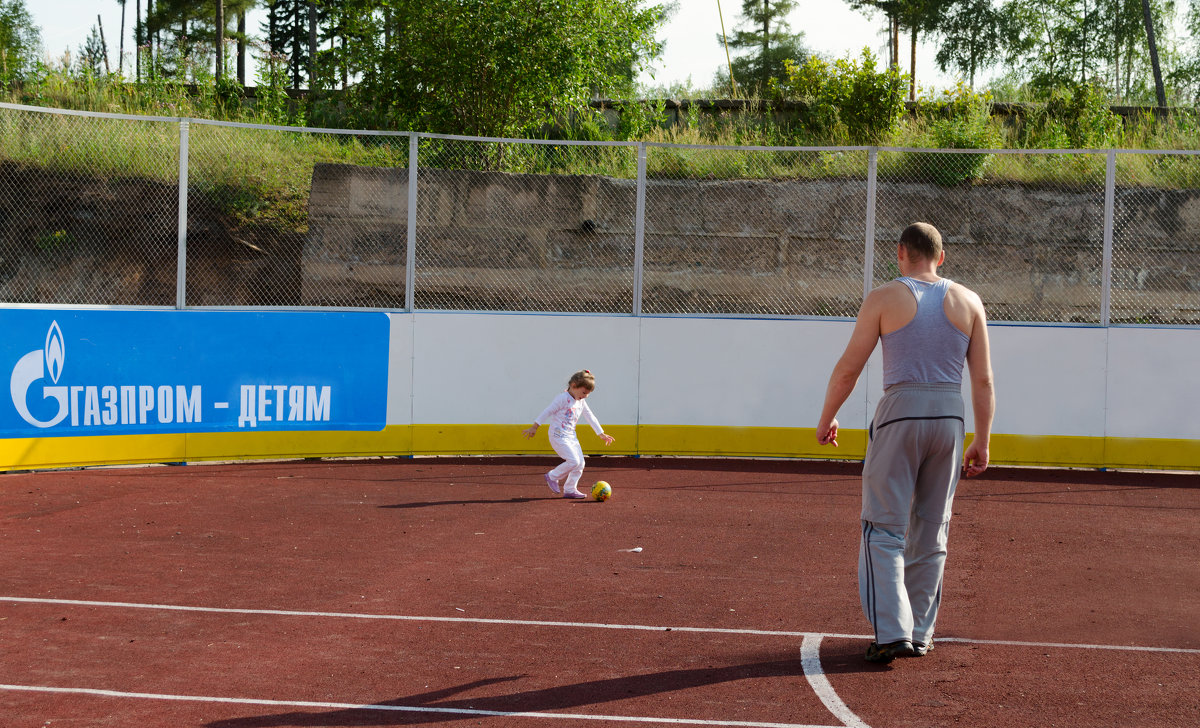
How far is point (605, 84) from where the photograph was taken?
2033 cm

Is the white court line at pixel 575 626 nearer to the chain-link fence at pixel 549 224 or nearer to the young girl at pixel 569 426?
the young girl at pixel 569 426

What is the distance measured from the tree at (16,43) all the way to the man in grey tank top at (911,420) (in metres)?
24.3

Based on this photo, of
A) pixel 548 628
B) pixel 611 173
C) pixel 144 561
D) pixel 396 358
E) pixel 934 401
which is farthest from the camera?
pixel 611 173

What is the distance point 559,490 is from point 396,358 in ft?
10.2

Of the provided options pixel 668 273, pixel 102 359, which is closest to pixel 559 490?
pixel 102 359

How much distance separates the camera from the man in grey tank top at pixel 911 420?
5.16m

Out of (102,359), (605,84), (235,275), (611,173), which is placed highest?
(605,84)

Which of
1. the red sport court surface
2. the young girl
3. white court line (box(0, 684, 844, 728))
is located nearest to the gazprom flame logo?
the red sport court surface

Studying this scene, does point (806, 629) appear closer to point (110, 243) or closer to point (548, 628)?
point (548, 628)

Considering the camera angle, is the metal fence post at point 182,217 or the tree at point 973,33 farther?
the tree at point 973,33

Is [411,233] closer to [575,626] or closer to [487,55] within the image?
[487,55]

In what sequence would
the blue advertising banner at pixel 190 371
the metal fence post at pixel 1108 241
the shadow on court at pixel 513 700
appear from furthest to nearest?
the metal fence post at pixel 1108 241 → the blue advertising banner at pixel 190 371 → the shadow on court at pixel 513 700

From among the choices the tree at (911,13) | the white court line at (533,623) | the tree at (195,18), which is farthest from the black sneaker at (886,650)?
the tree at (195,18)

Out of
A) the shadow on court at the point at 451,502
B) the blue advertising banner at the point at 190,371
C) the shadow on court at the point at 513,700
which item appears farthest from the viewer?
the blue advertising banner at the point at 190,371
